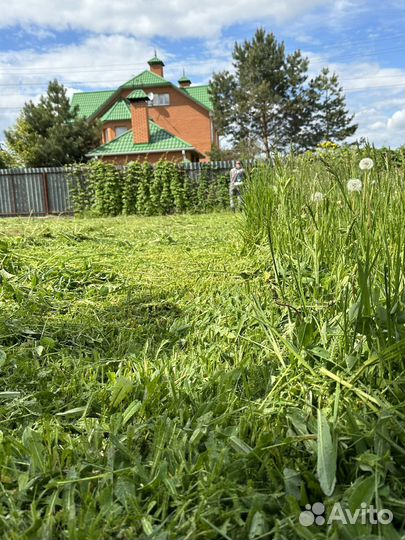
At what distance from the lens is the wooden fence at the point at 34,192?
14609 mm

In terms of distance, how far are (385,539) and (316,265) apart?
3.78ft

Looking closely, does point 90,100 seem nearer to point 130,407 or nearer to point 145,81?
point 145,81

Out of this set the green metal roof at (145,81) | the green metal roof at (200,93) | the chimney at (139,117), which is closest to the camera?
the chimney at (139,117)

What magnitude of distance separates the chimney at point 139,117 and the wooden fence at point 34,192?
7.44 meters

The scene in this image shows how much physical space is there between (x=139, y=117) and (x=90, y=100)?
66.4 ft

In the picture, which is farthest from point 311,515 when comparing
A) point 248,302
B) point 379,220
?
point 248,302

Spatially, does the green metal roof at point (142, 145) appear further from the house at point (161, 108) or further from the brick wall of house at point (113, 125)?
the brick wall of house at point (113, 125)

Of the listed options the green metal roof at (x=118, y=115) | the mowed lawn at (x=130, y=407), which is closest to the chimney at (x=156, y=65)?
the green metal roof at (x=118, y=115)

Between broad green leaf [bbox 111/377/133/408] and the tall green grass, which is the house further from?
broad green leaf [bbox 111/377/133/408]

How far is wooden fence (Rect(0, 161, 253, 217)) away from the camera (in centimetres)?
1461

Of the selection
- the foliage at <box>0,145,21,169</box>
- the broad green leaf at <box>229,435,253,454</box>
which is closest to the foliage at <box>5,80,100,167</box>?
the foliage at <box>0,145,21,169</box>

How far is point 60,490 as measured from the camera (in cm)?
105

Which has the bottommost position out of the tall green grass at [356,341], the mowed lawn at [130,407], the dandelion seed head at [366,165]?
the mowed lawn at [130,407]

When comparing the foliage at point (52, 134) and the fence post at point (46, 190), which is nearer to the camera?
the fence post at point (46, 190)
